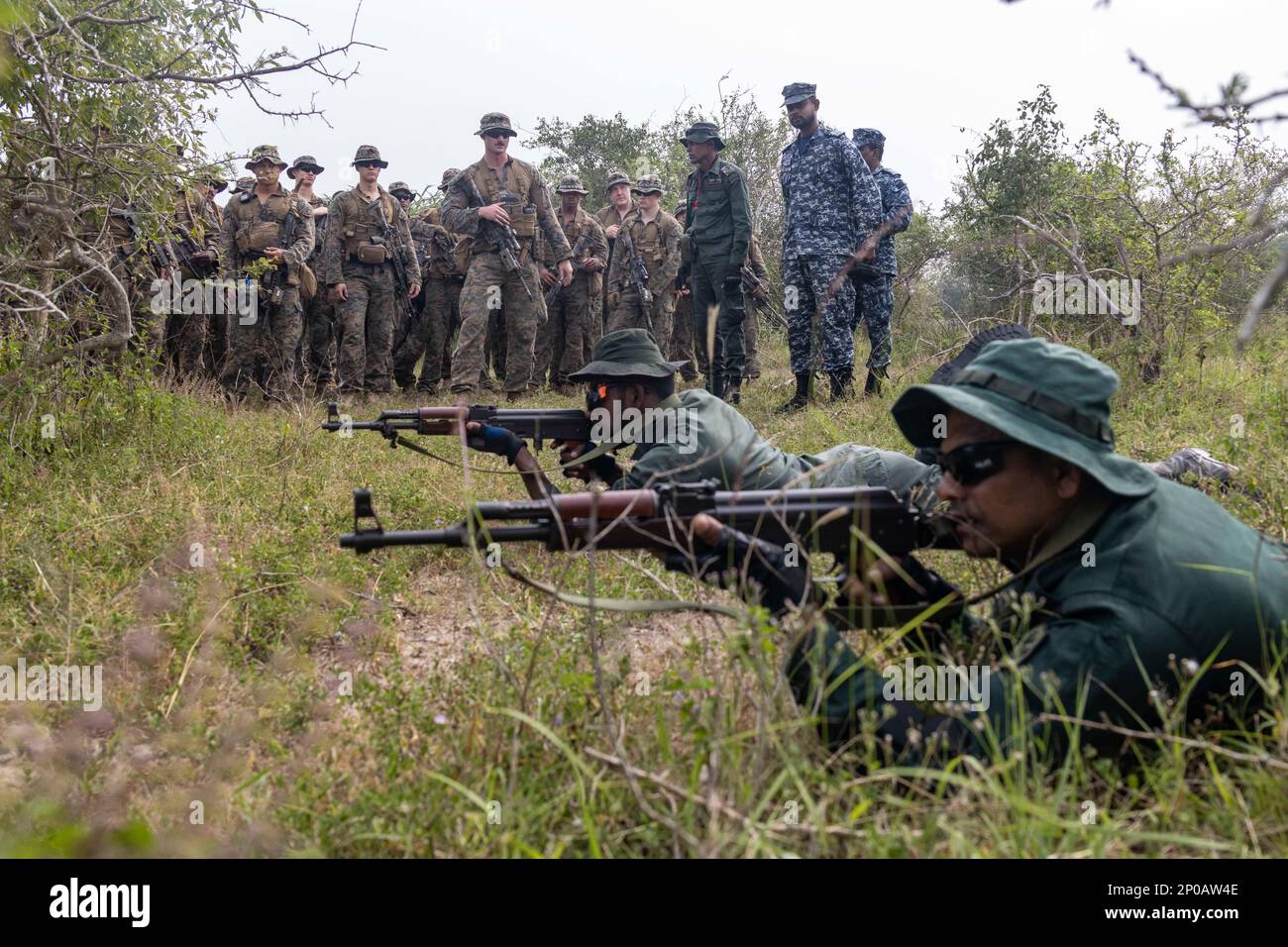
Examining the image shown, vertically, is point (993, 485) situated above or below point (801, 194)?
below

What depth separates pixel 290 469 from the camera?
5.62m

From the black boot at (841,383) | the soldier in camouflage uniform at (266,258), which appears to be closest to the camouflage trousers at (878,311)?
the black boot at (841,383)

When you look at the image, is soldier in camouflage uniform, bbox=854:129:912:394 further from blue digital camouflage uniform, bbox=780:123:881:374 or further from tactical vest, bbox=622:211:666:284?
tactical vest, bbox=622:211:666:284

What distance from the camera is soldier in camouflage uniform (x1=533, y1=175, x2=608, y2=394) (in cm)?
1182

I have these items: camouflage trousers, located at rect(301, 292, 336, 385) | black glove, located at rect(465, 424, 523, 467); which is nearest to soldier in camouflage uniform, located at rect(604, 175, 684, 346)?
camouflage trousers, located at rect(301, 292, 336, 385)

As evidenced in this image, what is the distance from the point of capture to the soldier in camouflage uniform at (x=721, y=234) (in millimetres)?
8953

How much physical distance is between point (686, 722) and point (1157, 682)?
97 centimetres

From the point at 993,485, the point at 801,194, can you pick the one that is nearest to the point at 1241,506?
the point at 993,485

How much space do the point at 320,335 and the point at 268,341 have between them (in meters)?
0.89

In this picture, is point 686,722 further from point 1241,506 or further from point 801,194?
point 801,194

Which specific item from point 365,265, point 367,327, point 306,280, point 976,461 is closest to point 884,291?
point 365,265

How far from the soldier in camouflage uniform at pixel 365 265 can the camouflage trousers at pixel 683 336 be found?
343 centimetres

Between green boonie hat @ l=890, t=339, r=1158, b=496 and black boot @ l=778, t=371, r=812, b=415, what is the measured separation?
588cm

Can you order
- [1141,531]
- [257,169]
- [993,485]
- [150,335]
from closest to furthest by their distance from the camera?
[1141,531], [993,485], [150,335], [257,169]
